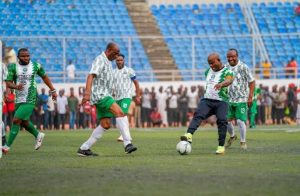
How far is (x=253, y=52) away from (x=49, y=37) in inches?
388

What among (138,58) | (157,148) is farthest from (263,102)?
(157,148)

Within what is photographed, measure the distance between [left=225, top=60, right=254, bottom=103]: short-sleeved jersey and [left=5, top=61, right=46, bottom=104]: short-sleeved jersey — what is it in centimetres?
438

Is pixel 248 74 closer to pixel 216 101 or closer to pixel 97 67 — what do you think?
pixel 216 101

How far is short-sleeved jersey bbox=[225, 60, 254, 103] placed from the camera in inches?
834

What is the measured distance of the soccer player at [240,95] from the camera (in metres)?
21.0

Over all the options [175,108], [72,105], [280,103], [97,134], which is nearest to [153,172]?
[97,134]

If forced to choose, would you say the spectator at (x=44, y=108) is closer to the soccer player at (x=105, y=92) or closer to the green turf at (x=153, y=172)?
the green turf at (x=153, y=172)

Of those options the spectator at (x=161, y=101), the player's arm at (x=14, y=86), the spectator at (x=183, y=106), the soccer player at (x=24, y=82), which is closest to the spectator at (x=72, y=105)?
the spectator at (x=161, y=101)

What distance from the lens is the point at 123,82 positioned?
84.8 feet

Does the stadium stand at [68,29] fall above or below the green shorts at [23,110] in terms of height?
above

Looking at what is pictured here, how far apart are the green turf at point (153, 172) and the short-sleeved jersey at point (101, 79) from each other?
1.14 m

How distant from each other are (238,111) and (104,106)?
4386mm

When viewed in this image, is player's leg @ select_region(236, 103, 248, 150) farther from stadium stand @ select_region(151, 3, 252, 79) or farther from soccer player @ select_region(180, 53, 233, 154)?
stadium stand @ select_region(151, 3, 252, 79)

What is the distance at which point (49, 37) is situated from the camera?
42219 mm
